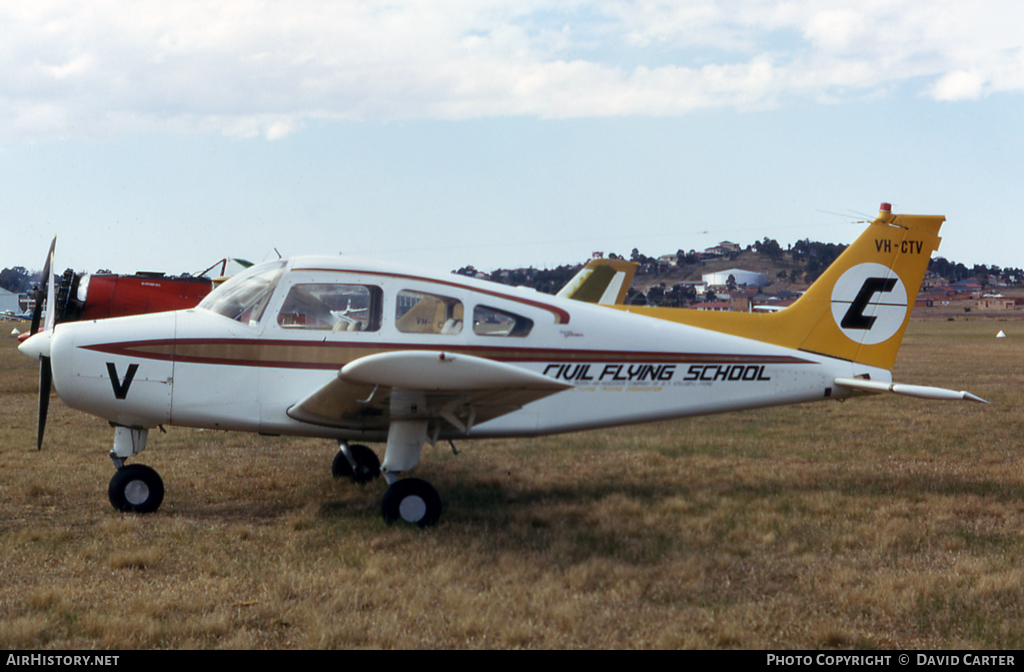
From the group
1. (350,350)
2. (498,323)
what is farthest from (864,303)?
(350,350)

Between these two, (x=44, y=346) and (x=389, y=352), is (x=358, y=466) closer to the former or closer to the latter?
(x=389, y=352)

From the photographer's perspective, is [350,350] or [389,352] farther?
[350,350]

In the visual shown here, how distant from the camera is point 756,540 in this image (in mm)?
6332

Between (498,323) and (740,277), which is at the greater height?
(740,277)

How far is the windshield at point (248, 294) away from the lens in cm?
689

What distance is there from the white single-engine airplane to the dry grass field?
2.64ft

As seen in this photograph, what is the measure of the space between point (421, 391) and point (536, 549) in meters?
1.48

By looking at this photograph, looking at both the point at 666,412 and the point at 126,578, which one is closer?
the point at 126,578

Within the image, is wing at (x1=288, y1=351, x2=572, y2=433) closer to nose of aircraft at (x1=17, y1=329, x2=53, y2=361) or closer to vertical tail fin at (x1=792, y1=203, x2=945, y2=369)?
nose of aircraft at (x1=17, y1=329, x2=53, y2=361)

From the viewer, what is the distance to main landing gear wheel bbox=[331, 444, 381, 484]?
8539 millimetres

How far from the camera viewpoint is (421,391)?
6.10 meters

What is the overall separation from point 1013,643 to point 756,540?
216cm

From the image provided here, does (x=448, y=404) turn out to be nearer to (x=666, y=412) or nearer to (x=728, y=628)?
(x=666, y=412)
